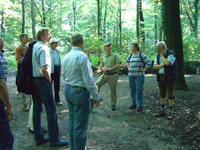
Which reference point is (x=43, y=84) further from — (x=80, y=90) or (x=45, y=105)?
(x=80, y=90)

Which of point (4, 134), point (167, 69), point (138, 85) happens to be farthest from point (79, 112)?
point (138, 85)

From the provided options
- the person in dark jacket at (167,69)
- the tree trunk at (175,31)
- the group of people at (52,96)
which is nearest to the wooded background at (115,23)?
the tree trunk at (175,31)

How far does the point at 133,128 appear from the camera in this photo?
457cm

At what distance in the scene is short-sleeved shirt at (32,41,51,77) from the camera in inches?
123

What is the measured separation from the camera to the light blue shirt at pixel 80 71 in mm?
2744

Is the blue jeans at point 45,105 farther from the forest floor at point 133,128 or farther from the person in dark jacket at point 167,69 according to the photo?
the person in dark jacket at point 167,69

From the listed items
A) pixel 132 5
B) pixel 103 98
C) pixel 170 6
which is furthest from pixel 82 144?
pixel 132 5

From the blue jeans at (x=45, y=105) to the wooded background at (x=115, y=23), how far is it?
6.07m

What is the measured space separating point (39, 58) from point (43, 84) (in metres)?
0.50

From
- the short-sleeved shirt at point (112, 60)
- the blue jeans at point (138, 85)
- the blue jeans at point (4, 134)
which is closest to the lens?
the blue jeans at point (4, 134)

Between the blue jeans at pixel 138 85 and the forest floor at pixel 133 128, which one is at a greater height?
the blue jeans at pixel 138 85

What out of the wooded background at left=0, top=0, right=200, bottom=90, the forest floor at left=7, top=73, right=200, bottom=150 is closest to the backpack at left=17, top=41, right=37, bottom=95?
the forest floor at left=7, top=73, right=200, bottom=150

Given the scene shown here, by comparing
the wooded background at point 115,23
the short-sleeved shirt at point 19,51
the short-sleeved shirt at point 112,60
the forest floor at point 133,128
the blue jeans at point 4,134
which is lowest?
the forest floor at point 133,128

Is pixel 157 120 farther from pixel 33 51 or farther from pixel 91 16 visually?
pixel 91 16
